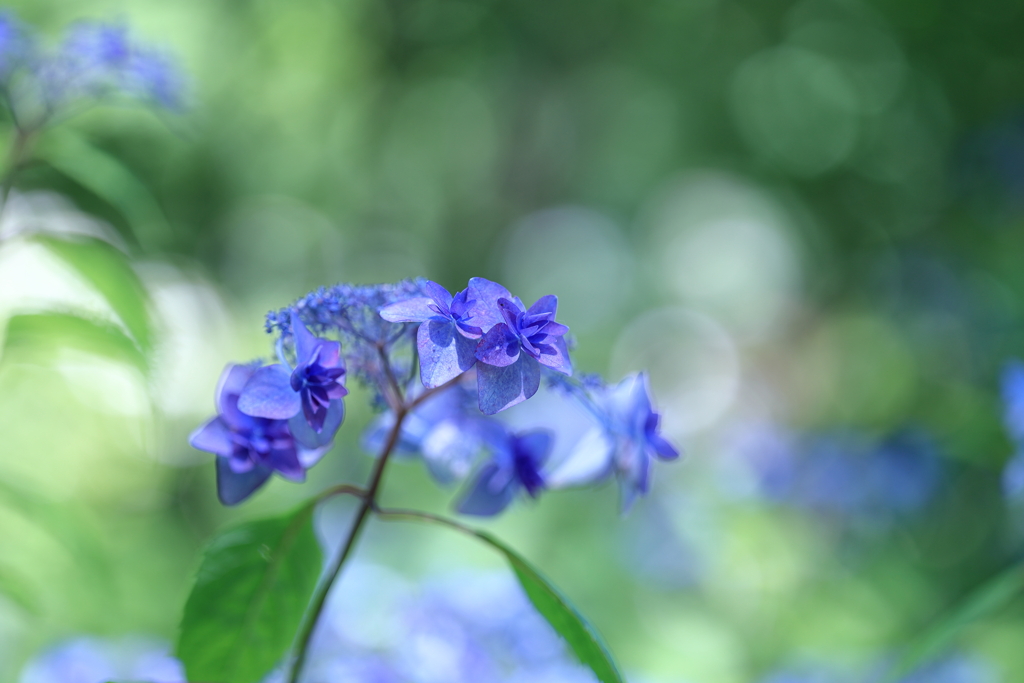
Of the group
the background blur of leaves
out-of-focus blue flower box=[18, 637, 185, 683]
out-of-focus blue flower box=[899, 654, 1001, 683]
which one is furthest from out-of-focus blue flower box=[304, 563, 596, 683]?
out-of-focus blue flower box=[899, 654, 1001, 683]

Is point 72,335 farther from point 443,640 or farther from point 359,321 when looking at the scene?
point 443,640

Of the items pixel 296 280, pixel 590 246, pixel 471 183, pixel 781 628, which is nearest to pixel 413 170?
pixel 471 183

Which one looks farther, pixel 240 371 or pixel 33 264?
pixel 33 264

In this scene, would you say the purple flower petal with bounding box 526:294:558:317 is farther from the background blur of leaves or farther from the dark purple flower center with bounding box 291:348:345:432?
the background blur of leaves

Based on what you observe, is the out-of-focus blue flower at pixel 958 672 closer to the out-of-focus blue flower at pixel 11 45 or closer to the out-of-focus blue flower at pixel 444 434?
the out-of-focus blue flower at pixel 444 434

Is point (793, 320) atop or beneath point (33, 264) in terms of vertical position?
atop

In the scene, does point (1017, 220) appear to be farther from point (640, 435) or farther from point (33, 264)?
point (33, 264)
